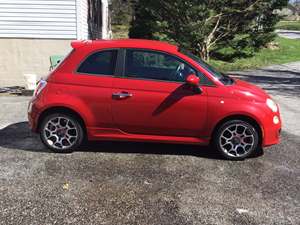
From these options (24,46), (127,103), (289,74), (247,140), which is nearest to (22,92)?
(24,46)

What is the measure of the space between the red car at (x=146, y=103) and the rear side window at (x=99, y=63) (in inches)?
0.6

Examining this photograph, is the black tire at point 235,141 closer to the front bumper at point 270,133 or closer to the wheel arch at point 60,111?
the front bumper at point 270,133

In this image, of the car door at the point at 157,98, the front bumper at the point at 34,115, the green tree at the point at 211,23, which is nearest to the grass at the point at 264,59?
the green tree at the point at 211,23

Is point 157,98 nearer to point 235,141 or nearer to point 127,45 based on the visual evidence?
point 127,45

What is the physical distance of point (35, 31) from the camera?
13.4 m

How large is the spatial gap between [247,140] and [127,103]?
5.88 feet

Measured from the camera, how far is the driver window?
5695 millimetres

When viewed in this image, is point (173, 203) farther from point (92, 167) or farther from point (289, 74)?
point (289, 74)

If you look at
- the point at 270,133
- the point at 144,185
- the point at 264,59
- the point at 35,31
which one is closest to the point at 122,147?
the point at 144,185

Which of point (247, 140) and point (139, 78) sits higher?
point (139, 78)

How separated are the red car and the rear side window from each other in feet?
0.05

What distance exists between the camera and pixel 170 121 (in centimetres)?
570

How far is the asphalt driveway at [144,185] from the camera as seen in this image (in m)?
4.02

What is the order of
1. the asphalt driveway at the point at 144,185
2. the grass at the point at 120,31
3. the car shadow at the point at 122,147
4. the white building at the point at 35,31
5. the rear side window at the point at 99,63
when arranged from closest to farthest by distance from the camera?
the asphalt driveway at the point at 144,185 < the rear side window at the point at 99,63 < the car shadow at the point at 122,147 < the white building at the point at 35,31 < the grass at the point at 120,31
